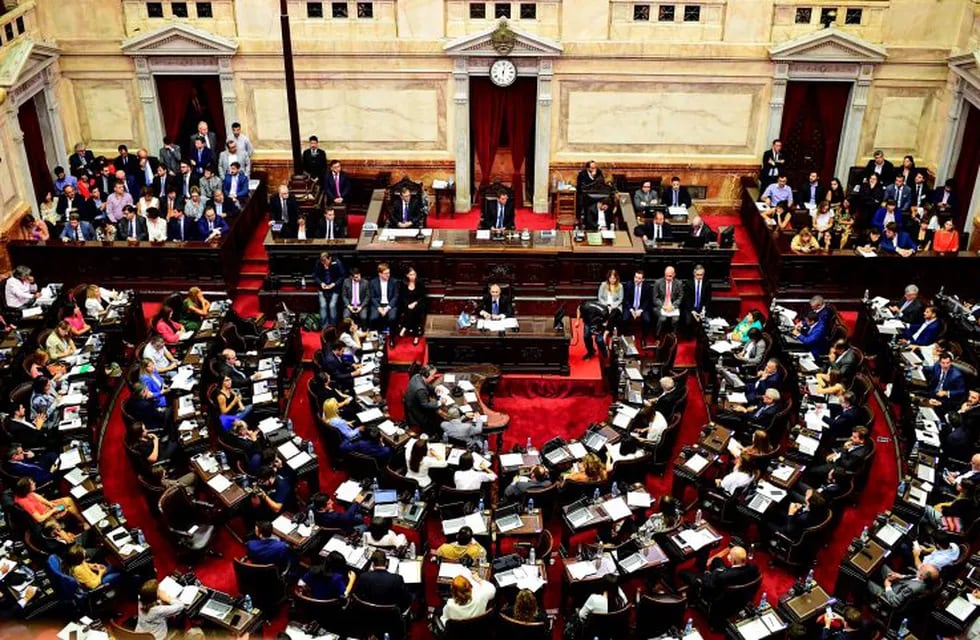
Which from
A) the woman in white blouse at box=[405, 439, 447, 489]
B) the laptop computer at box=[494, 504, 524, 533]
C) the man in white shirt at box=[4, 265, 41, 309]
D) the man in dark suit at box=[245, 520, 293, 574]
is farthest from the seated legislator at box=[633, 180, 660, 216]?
the man in white shirt at box=[4, 265, 41, 309]

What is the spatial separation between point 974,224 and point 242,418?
13.6m

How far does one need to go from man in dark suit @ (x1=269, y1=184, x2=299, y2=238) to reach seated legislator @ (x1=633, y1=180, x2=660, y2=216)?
6.43m

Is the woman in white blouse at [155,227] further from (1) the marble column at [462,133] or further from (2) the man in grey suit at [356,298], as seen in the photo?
(1) the marble column at [462,133]

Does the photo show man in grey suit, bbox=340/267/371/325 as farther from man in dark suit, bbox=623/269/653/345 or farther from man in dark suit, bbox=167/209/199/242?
man in dark suit, bbox=623/269/653/345

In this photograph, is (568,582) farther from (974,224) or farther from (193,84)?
(193,84)

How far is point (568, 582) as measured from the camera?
11.3 m

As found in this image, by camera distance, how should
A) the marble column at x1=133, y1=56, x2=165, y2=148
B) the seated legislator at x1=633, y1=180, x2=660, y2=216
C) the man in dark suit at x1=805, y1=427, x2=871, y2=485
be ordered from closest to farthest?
the man in dark suit at x1=805, y1=427, x2=871, y2=485
the seated legislator at x1=633, y1=180, x2=660, y2=216
the marble column at x1=133, y1=56, x2=165, y2=148

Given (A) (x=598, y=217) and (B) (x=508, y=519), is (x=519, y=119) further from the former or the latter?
(B) (x=508, y=519)

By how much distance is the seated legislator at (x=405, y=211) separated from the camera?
1842 centimetres

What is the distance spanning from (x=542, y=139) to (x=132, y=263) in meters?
8.23

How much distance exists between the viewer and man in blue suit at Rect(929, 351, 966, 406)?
14.1 metres

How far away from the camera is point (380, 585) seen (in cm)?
1075

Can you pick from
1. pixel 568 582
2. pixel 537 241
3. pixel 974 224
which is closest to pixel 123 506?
pixel 568 582

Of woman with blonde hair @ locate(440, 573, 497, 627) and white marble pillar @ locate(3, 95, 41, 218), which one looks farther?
white marble pillar @ locate(3, 95, 41, 218)
